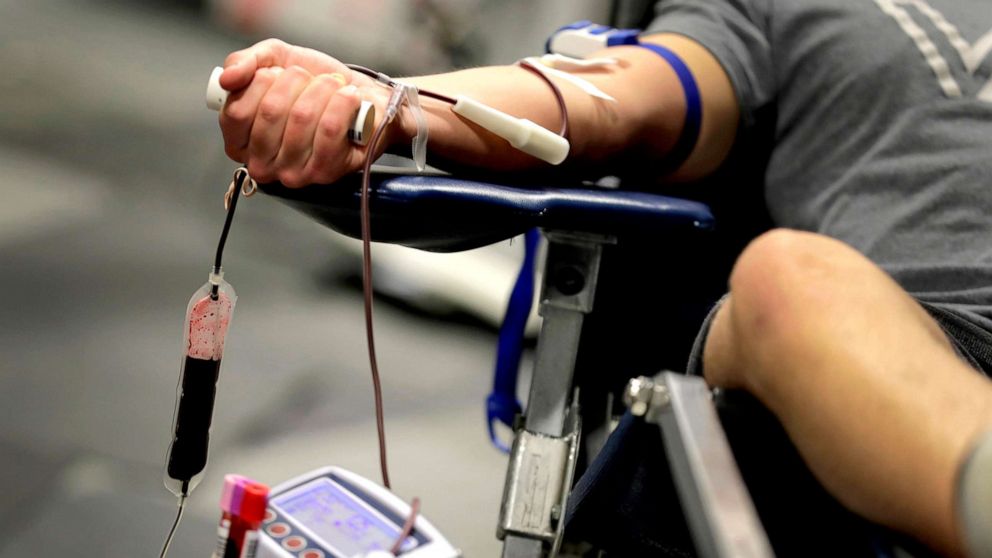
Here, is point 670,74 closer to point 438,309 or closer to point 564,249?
point 564,249

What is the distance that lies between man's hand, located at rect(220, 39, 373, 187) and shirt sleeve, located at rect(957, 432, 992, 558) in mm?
434

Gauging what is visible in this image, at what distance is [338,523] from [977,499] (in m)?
0.44

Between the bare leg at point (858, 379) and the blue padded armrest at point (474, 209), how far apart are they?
3.6 inches

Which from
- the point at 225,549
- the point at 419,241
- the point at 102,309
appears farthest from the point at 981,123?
the point at 102,309

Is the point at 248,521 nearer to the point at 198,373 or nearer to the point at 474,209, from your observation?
the point at 198,373

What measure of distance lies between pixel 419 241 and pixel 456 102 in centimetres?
12

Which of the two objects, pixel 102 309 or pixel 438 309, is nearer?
pixel 102 309

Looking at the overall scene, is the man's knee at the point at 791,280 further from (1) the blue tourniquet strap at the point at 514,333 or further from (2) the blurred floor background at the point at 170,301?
(2) the blurred floor background at the point at 170,301

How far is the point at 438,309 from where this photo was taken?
1859 mm

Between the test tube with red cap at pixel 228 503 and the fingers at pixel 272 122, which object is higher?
the fingers at pixel 272 122

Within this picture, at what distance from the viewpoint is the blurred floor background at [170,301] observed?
46.9 inches

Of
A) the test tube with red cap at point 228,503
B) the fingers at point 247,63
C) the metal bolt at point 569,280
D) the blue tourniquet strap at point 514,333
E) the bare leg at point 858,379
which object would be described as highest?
the fingers at point 247,63

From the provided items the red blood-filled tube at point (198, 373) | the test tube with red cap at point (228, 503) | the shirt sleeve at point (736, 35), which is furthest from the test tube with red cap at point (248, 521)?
the shirt sleeve at point (736, 35)

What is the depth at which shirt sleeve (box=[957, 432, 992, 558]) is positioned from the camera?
0.31m
